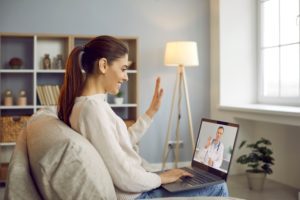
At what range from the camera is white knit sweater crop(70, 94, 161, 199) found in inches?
48.1

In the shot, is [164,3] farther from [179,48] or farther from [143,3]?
[179,48]

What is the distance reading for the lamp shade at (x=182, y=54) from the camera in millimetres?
3881

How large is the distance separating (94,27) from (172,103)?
125cm

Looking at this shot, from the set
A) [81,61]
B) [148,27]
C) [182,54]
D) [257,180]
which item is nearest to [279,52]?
[182,54]

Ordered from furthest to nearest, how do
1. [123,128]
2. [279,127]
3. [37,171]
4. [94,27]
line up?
[94,27]
[279,127]
[123,128]
[37,171]

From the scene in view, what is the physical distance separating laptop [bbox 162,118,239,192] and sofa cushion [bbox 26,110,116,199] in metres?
0.39

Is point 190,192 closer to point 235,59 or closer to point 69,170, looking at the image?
point 69,170

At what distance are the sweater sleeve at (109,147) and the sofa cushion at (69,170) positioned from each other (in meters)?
0.10

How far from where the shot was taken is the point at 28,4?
3.93 metres

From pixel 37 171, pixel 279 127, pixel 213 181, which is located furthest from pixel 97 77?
pixel 279 127

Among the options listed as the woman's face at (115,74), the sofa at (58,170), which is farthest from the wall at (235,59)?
the sofa at (58,170)

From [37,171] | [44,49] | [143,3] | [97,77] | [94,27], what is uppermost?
[143,3]

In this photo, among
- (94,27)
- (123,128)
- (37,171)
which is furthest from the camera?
(94,27)

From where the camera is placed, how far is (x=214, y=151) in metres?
1.65
